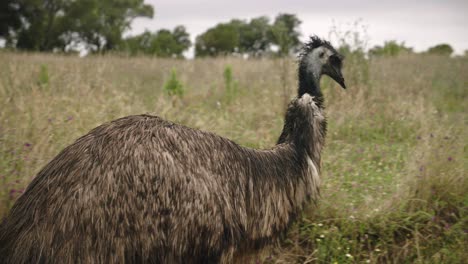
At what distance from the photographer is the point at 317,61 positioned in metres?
3.21

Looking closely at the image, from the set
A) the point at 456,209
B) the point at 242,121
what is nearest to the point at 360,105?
the point at 242,121

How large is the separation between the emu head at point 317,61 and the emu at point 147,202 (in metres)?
0.73

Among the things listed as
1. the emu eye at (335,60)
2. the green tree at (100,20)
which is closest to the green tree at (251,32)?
the green tree at (100,20)

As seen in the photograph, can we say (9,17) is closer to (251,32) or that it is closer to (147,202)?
(147,202)

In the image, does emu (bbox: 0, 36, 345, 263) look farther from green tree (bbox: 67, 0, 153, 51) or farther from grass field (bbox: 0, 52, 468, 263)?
green tree (bbox: 67, 0, 153, 51)

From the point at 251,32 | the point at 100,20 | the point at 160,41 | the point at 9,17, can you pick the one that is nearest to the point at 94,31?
the point at 100,20

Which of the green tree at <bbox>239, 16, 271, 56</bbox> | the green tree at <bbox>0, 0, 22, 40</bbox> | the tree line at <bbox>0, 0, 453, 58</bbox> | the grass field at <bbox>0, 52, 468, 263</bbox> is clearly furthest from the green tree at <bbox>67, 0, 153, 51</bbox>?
→ the grass field at <bbox>0, 52, 468, 263</bbox>

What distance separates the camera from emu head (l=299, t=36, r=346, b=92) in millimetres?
3150

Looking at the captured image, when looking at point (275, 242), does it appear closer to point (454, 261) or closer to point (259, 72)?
point (454, 261)

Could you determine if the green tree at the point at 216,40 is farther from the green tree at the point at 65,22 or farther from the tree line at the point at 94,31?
the green tree at the point at 65,22

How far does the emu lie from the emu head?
73 centimetres

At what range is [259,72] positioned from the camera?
10688 mm

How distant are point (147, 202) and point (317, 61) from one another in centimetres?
164

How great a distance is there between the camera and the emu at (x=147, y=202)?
6.68 feet
